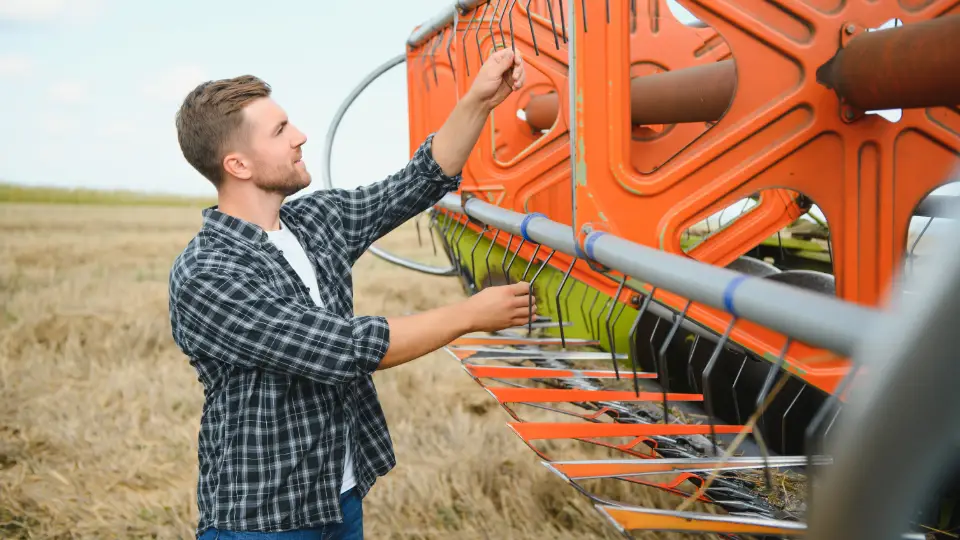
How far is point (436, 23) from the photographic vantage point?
3279 millimetres

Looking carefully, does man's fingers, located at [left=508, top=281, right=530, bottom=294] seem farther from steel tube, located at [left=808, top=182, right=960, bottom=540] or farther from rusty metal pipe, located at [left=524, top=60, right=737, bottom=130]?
rusty metal pipe, located at [left=524, top=60, right=737, bottom=130]

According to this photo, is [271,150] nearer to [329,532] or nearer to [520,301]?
[520,301]

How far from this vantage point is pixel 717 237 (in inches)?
126

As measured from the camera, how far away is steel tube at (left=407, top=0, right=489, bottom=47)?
2844 mm

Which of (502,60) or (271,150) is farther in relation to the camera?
(502,60)

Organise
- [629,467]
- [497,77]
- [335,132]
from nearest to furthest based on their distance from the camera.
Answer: [629,467], [497,77], [335,132]

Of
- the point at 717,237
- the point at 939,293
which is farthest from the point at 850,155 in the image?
the point at 939,293

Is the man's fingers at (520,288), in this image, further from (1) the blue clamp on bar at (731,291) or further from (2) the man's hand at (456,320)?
(1) the blue clamp on bar at (731,291)

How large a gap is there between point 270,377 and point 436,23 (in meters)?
1.95

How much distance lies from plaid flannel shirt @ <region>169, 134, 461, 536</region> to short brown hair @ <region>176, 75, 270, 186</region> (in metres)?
0.12

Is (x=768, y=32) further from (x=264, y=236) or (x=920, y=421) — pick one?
(x=920, y=421)

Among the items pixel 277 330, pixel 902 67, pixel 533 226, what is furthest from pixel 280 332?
pixel 902 67

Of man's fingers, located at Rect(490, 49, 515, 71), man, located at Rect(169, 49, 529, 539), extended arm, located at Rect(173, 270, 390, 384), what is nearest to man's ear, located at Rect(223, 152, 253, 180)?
man, located at Rect(169, 49, 529, 539)

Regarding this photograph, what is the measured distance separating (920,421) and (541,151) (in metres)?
3.11
